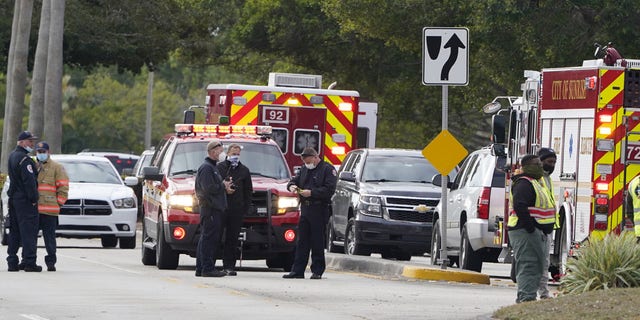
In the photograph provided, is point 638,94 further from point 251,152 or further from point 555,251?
point 251,152

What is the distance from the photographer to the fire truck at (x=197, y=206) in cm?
2236

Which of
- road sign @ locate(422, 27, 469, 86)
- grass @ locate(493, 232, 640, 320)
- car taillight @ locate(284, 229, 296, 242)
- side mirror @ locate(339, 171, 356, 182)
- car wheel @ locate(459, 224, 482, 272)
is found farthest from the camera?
side mirror @ locate(339, 171, 356, 182)

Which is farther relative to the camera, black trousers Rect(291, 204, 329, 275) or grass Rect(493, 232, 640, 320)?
black trousers Rect(291, 204, 329, 275)

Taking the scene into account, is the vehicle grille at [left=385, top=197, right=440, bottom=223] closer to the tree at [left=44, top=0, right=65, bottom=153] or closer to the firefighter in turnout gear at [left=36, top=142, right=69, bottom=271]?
the firefighter in turnout gear at [left=36, top=142, right=69, bottom=271]

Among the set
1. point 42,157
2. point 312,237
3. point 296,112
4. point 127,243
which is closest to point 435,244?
point 312,237

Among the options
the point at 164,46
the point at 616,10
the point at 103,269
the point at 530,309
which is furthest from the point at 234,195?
the point at 164,46

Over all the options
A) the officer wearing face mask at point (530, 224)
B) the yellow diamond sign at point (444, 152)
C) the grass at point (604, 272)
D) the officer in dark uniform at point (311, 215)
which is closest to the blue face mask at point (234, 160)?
the officer in dark uniform at point (311, 215)

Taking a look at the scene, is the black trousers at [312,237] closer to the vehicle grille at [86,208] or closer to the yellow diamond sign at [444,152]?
the yellow diamond sign at [444,152]

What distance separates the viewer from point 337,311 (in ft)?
53.7

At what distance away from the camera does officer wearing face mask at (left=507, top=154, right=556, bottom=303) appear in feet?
54.7

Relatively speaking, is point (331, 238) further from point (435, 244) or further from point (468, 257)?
point (468, 257)

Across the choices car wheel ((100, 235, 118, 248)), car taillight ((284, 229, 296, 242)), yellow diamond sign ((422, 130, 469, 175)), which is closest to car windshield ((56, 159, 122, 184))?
car wheel ((100, 235, 118, 248))

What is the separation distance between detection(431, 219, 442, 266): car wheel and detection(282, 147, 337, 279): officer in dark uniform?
3.47 metres

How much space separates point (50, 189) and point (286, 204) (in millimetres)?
3056
